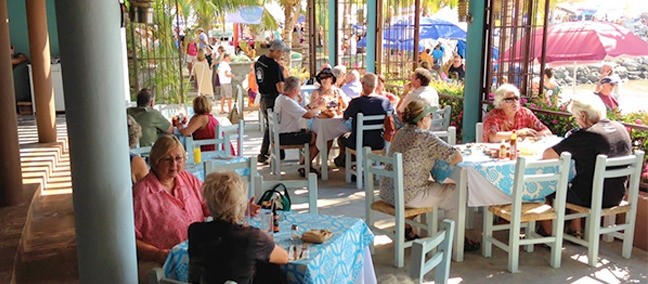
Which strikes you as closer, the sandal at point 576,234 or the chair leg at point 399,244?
the chair leg at point 399,244

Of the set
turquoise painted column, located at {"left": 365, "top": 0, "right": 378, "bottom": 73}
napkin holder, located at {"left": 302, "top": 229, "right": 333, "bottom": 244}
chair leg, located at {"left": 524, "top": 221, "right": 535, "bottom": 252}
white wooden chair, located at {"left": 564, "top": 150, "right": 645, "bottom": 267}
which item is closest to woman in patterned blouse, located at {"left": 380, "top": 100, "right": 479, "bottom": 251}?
chair leg, located at {"left": 524, "top": 221, "right": 535, "bottom": 252}

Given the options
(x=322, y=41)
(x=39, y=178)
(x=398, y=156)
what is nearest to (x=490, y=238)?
(x=398, y=156)

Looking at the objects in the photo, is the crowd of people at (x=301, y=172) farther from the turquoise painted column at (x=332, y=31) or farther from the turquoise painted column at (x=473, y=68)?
the turquoise painted column at (x=332, y=31)

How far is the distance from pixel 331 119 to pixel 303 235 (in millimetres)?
4160

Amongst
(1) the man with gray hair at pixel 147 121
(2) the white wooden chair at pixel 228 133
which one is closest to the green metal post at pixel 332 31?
(2) the white wooden chair at pixel 228 133

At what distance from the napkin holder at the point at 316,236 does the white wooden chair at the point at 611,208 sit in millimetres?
2333

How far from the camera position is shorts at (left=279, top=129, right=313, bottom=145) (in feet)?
24.1

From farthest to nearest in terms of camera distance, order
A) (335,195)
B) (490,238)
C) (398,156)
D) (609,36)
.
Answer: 1. (609,36)
2. (335,195)
3. (490,238)
4. (398,156)

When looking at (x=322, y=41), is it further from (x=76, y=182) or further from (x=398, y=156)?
(x=76, y=182)

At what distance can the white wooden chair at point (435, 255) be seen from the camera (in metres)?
2.54

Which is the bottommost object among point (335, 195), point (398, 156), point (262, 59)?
point (335, 195)

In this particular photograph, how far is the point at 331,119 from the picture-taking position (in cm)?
714

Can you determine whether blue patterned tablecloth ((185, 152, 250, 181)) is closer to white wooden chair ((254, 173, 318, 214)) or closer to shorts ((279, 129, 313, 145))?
white wooden chair ((254, 173, 318, 214))

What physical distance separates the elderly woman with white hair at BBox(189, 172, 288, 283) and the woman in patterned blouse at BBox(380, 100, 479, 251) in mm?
1989
